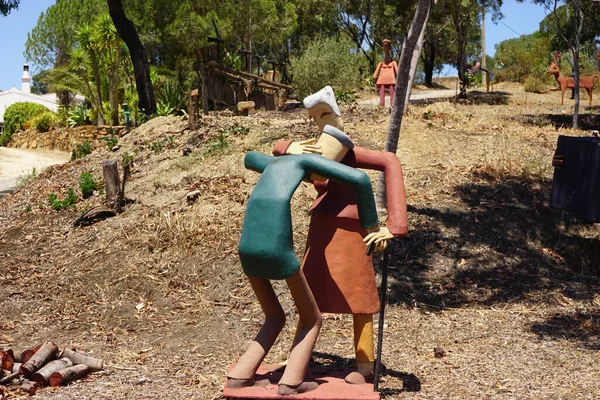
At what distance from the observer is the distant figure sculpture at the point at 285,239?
160 inches

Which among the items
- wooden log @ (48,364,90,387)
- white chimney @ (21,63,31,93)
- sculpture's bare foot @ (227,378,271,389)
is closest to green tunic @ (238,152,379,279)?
sculpture's bare foot @ (227,378,271,389)

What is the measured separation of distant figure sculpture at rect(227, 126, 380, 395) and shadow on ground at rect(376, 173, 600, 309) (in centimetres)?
257

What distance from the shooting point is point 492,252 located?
7703 mm

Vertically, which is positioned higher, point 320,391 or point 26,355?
point 320,391

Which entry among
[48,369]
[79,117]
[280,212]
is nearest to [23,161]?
[79,117]

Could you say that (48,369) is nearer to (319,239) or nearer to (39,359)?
(39,359)

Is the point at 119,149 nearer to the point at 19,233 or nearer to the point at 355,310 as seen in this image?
the point at 19,233

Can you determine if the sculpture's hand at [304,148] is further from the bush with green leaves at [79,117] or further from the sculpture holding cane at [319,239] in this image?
the bush with green leaves at [79,117]

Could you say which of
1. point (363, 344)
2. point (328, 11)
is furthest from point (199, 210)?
point (328, 11)

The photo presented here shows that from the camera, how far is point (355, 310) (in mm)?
4418

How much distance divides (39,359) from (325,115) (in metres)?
2.56

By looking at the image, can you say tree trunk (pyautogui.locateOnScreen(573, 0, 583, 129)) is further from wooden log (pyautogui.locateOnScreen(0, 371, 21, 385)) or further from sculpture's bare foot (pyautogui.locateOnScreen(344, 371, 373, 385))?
wooden log (pyautogui.locateOnScreen(0, 371, 21, 385))

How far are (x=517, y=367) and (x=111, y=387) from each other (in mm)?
2805

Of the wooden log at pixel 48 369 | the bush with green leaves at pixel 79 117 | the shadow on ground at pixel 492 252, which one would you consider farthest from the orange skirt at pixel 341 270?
the bush with green leaves at pixel 79 117
